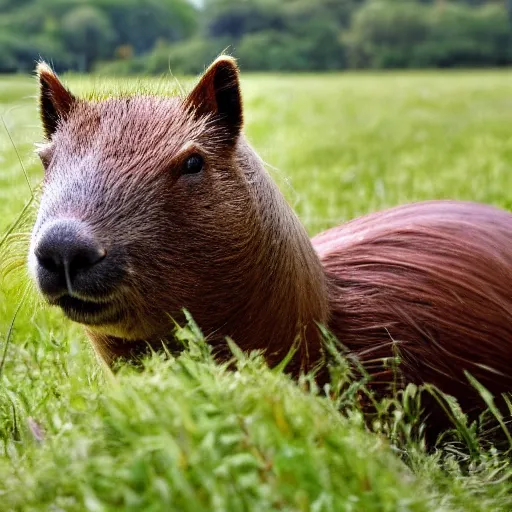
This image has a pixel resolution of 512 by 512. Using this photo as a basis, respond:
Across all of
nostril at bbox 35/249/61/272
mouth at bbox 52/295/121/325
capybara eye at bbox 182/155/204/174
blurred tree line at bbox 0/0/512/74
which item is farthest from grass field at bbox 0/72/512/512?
blurred tree line at bbox 0/0/512/74

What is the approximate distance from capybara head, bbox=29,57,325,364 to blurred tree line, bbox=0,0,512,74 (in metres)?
0.38

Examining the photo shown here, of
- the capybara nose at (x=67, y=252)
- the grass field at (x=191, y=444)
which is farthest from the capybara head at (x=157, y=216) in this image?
the grass field at (x=191, y=444)

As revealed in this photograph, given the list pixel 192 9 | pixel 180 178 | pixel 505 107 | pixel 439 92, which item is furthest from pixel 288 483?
pixel 439 92

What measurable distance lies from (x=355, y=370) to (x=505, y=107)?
16.3 metres

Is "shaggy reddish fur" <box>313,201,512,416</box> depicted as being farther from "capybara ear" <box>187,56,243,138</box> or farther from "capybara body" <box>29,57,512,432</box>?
"capybara ear" <box>187,56,243,138</box>

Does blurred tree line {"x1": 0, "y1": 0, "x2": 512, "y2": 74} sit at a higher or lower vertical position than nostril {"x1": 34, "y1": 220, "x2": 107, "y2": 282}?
higher

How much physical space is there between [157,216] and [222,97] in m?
0.53

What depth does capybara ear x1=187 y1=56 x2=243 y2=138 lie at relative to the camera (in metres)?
2.80

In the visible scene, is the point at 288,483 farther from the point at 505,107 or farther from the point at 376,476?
the point at 505,107

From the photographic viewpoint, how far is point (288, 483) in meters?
1.74

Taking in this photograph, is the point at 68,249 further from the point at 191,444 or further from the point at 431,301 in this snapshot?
the point at 431,301

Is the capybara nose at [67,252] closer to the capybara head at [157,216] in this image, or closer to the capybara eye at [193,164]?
the capybara head at [157,216]

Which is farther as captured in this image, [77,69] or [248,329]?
[77,69]

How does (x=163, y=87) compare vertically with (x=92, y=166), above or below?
above
